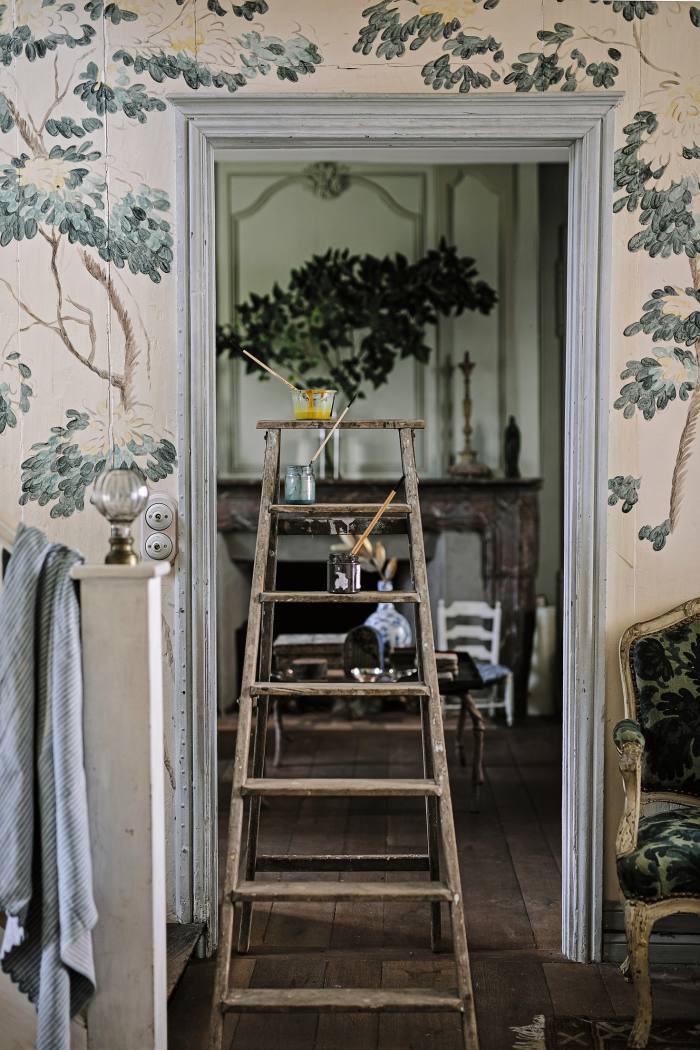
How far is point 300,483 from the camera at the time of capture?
329 centimetres

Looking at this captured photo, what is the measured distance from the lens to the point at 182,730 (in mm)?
3273

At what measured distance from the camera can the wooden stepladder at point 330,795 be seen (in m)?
2.45

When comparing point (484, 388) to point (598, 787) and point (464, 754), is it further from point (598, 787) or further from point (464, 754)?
point (598, 787)

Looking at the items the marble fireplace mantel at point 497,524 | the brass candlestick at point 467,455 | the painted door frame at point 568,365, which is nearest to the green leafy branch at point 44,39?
the painted door frame at point 568,365

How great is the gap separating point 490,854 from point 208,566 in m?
1.88

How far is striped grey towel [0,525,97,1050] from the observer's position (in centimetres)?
227

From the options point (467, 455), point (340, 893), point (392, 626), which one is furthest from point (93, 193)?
point (467, 455)

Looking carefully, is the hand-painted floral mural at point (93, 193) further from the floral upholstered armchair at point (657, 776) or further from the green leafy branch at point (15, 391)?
the floral upholstered armchair at point (657, 776)

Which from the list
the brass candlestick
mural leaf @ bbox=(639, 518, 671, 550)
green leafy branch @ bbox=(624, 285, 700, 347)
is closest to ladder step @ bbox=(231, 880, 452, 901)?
mural leaf @ bbox=(639, 518, 671, 550)

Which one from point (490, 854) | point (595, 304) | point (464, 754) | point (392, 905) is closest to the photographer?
point (595, 304)

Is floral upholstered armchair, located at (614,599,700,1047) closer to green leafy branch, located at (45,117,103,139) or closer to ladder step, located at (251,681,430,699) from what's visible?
ladder step, located at (251,681,430,699)

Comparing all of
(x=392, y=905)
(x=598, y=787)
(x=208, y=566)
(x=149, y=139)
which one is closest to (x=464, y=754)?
(x=392, y=905)

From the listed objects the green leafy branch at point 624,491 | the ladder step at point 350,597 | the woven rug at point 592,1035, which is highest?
the green leafy branch at point 624,491

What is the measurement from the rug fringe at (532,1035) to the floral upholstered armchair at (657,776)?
0.77ft
